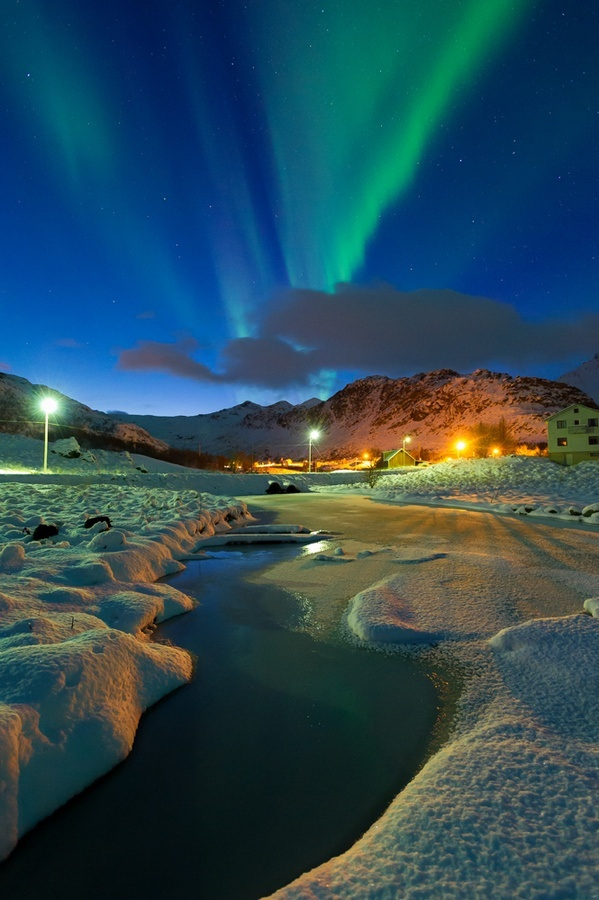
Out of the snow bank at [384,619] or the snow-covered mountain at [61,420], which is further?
the snow-covered mountain at [61,420]

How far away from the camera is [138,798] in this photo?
2.38 meters

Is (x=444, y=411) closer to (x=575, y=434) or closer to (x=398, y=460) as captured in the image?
(x=398, y=460)

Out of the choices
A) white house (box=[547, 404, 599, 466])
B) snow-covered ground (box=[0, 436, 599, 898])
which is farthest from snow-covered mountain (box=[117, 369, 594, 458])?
snow-covered ground (box=[0, 436, 599, 898])

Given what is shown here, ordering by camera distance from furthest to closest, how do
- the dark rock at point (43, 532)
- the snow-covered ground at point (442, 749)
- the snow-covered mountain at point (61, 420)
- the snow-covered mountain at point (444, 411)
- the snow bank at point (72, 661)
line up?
the snow-covered mountain at point (444, 411) → the snow-covered mountain at point (61, 420) → the dark rock at point (43, 532) → the snow bank at point (72, 661) → the snow-covered ground at point (442, 749)

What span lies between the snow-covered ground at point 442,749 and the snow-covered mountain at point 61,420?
140 feet

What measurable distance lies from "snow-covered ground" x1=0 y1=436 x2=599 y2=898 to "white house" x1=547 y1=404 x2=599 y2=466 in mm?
31036

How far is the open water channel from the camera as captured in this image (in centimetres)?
193

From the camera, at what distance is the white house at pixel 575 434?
32344 millimetres

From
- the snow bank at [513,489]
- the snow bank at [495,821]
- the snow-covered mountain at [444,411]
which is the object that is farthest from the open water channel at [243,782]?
the snow-covered mountain at [444,411]

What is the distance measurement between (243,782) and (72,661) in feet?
4.90

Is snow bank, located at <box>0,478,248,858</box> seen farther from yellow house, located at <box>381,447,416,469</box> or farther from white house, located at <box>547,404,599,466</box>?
yellow house, located at <box>381,447,416,469</box>

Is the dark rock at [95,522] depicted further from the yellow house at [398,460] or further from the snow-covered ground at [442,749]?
the yellow house at [398,460]

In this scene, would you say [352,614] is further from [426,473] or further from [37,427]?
[37,427]

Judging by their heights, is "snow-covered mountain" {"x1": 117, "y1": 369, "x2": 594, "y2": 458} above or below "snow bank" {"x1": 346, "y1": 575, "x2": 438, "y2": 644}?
above
